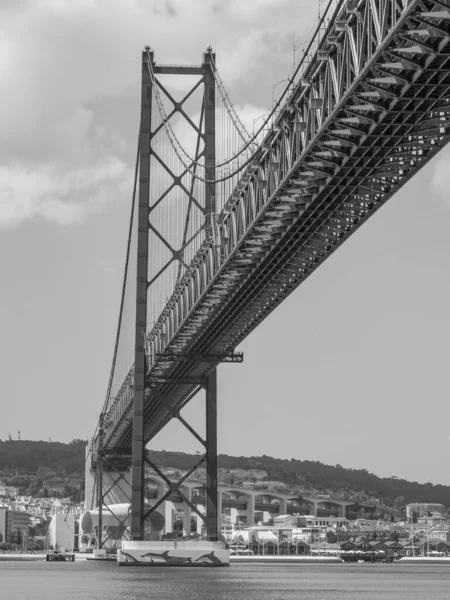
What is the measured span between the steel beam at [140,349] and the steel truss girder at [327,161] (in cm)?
581

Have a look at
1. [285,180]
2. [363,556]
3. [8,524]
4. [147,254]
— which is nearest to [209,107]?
[147,254]

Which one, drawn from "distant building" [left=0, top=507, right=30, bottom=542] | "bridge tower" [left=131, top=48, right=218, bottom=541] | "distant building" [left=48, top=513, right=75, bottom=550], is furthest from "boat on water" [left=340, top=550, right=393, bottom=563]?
"distant building" [left=0, top=507, right=30, bottom=542]

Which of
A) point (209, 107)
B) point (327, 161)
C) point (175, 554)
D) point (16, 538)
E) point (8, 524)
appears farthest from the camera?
point (8, 524)

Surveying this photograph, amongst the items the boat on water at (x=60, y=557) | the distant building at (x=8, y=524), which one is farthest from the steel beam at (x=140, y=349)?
the distant building at (x=8, y=524)

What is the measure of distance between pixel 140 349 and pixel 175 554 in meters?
7.19

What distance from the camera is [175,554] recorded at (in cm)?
4444

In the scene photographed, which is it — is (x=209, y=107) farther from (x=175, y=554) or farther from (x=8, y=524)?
(x=8, y=524)

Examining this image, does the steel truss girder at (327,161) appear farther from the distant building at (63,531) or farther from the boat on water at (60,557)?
the distant building at (63,531)

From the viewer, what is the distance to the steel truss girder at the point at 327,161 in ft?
58.8

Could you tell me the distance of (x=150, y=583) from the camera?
37.5 metres

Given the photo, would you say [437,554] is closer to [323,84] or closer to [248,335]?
[248,335]

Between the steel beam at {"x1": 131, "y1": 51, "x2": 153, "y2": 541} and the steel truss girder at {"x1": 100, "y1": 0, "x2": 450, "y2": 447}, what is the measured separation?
581 cm

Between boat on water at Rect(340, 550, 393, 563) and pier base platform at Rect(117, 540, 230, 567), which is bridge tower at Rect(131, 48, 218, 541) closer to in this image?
pier base platform at Rect(117, 540, 230, 567)

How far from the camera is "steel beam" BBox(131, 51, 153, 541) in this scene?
44.9 m
